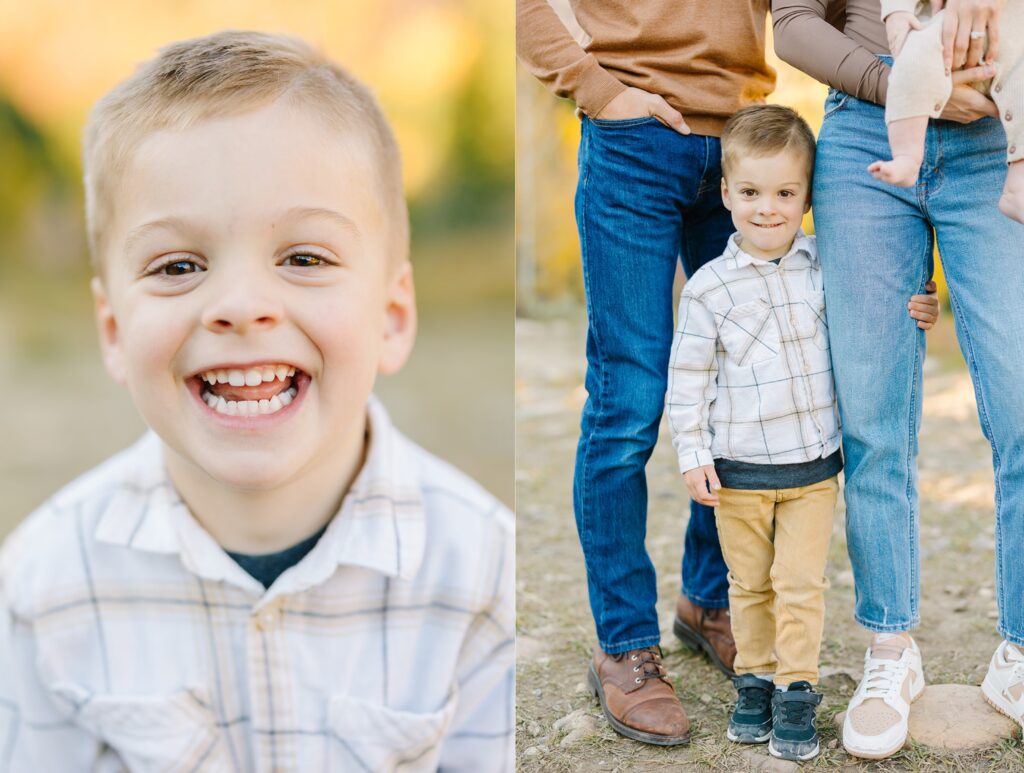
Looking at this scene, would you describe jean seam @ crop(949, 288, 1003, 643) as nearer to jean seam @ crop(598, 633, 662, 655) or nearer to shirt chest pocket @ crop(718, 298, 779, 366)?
shirt chest pocket @ crop(718, 298, 779, 366)

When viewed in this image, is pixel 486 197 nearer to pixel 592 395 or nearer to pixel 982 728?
pixel 592 395

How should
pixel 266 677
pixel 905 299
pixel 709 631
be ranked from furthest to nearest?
1. pixel 709 631
2. pixel 905 299
3. pixel 266 677

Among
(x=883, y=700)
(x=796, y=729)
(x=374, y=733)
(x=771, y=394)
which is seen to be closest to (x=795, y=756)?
(x=796, y=729)

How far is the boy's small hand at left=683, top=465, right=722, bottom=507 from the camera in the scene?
83.1 inches

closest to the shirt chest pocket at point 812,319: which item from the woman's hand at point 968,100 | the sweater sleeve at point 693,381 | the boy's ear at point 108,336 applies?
the sweater sleeve at point 693,381

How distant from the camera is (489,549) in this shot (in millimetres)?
2104

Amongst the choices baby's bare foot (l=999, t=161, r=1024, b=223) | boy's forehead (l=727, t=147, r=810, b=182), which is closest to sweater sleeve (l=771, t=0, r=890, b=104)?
boy's forehead (l=727, t=147, r=810, b=182)

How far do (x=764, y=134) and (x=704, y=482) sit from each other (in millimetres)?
629

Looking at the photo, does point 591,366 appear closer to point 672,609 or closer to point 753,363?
point 753,363

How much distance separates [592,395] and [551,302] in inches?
199

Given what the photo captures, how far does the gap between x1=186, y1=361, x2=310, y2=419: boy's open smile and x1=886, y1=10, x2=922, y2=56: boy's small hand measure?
1.12m

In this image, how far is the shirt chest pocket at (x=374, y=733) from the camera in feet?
6.52

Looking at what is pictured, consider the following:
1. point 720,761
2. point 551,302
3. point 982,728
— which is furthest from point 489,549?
point 551,302

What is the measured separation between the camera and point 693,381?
2.11 metres
